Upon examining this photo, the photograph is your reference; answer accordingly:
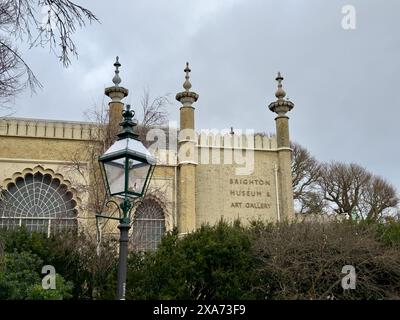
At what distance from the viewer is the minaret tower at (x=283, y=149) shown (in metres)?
23.3

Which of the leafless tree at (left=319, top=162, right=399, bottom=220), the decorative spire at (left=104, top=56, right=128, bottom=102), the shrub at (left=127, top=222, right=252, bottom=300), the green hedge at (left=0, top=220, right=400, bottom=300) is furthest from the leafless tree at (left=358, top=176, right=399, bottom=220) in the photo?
the shrub at (left=127, top=222, right=252, bottom=300)

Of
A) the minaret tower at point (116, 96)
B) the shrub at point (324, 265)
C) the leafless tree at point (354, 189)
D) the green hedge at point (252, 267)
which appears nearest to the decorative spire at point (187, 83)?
the minaret tower at point (116, 96)

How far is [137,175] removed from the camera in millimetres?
5805

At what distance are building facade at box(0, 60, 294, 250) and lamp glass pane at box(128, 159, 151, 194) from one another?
13951 millimetres

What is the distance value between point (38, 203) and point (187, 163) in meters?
6.94

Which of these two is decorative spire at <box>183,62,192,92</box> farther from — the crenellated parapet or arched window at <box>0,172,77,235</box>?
arched window at <box>0,172,77,235</box>

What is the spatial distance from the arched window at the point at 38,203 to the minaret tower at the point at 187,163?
4.81 metres

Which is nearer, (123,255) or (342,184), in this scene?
(123,255)

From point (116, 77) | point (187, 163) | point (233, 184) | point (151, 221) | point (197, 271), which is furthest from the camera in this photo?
point (233, 184)

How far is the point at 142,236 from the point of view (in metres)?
21.2

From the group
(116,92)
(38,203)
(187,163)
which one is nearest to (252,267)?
(187,163)

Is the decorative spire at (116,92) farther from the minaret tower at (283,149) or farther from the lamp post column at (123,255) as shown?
the lamp post column at (123,255)

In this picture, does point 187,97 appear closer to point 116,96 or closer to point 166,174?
point 116,96
